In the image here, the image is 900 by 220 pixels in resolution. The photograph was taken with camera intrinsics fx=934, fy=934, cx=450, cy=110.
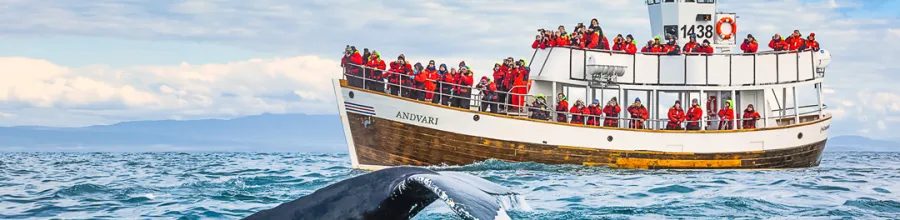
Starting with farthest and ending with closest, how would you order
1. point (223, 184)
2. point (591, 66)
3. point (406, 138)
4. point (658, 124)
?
point (658, 124) → point (591, 66) → point (406, 138) → point (223, 184)

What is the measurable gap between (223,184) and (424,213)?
32.8 ft

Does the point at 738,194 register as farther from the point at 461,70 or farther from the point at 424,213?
the point at 461,70

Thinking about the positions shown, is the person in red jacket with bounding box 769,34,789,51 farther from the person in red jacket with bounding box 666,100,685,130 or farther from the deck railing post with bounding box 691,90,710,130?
the person in red jacket with bounding box 666,100,685,130

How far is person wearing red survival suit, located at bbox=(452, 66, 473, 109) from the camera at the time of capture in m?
26.4

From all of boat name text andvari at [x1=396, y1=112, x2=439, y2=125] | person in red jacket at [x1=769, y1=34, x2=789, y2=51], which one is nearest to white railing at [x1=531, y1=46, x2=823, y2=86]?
person in red jacket at [x1=769, y1=34, x2=789, y2=51]

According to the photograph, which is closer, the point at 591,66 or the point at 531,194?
the point at 531,194

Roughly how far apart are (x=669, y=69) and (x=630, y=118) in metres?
3.39

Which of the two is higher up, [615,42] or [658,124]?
[615,42]

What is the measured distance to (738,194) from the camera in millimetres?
18031

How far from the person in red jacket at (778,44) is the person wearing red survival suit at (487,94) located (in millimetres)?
9604

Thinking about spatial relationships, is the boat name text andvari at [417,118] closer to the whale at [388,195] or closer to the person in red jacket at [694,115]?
the person in red jacket at [694,115]

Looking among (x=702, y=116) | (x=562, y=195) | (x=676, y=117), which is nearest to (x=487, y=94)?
(x=676, y=117)

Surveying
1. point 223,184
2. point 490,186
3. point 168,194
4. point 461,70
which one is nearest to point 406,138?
point 461,70

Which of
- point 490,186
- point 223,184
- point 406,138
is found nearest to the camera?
point 490,186
